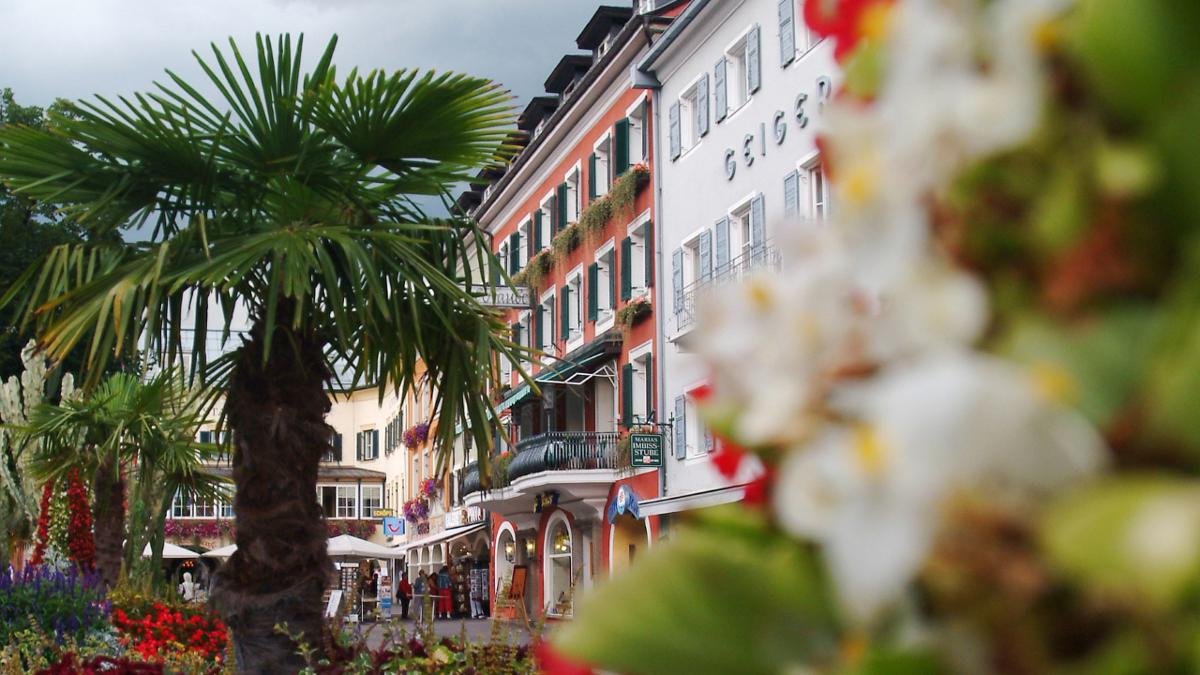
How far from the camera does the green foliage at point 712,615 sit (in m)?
0.84

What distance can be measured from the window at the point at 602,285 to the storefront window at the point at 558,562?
5.97 meters

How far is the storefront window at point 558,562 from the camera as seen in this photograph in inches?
1483

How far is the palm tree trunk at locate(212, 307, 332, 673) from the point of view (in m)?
7.82

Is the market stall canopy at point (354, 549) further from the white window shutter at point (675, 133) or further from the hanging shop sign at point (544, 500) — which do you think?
the white window shutter at point (675, 133)

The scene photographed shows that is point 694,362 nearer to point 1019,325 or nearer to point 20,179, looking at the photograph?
point 1019,325

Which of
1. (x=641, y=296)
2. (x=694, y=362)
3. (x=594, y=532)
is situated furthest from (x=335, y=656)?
(x=594, y=532)

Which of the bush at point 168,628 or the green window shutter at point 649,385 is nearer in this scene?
the bush at point 168,628

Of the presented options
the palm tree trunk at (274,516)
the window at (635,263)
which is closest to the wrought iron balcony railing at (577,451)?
the window at (635,263)

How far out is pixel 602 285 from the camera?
34.0 m

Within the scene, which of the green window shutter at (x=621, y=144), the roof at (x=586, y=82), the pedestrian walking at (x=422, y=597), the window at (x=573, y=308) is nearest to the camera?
the pedestrian walking at (x=422, y=597)

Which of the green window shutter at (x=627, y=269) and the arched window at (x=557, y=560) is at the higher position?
the green window shutter at (x=627, y=269)

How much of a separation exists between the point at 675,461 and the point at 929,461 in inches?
1115

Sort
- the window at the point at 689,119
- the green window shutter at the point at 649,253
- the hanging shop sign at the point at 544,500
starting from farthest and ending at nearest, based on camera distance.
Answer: the hanging shop sign at the point at 544,500 → the green window shutter at the point at 649,253 → the window at the point at 689,119

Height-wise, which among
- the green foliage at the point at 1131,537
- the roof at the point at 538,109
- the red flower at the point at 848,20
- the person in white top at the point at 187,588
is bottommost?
the person in white top at the point at 187,588
